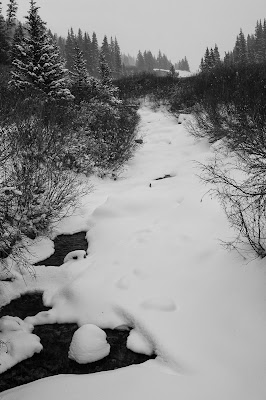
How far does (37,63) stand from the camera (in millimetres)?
12633

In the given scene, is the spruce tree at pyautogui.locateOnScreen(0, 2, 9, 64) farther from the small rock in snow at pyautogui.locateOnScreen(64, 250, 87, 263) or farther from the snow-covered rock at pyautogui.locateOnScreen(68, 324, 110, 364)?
the snow-covered rock at pyautogui.locateOnScreen(68, 324, 110, 364)

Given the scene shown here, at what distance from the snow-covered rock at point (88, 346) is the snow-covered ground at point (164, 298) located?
346mm

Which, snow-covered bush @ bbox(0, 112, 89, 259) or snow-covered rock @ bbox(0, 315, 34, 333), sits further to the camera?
snow-covered bush @ bbox(0, 112, 89, 259)

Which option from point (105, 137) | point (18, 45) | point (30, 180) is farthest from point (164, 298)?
point (18, 45)

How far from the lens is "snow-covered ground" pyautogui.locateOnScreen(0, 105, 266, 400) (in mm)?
3684

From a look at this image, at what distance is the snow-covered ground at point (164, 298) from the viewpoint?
368cm

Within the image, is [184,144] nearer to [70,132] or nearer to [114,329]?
[70,132]

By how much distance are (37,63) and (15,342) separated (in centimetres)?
1162

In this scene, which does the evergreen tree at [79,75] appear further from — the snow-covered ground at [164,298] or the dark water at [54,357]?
the dark water at [54,357]

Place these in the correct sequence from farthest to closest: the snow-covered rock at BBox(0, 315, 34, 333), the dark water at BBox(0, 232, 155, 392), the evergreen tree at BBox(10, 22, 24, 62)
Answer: the evergreen tree at BBox(10, 22, 24, 62)
the snow-covered rock at BBox(0, 315, 34, 333)
the dark water at BBox(0, 232, 155, 392)

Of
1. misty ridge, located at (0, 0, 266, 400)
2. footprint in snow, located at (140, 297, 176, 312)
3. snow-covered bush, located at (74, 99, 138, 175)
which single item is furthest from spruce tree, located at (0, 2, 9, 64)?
footprint in snow, located at (140, 297, 176, 312)

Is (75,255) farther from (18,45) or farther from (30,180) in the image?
(18,45)

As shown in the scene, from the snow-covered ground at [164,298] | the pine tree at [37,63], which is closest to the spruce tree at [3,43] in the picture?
the pine tree at [37,63]

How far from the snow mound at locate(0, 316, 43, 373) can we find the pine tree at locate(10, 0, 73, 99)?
33.2 feet
